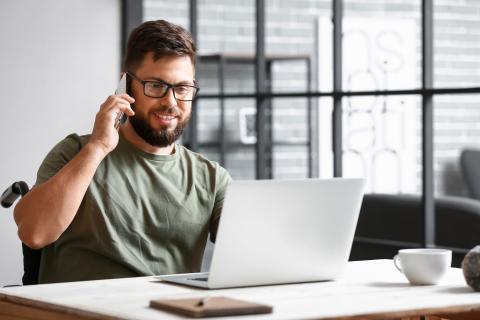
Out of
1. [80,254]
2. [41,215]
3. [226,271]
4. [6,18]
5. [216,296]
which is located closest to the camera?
[216,296]

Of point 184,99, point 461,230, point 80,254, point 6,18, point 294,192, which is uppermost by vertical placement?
point 6,18

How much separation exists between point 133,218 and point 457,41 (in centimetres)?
623

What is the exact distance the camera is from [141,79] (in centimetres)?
258

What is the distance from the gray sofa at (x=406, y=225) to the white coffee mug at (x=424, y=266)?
2132mm

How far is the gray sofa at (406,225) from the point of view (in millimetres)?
4379

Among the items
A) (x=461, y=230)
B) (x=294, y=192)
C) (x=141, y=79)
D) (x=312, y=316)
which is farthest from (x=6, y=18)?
(x=312, y=316)

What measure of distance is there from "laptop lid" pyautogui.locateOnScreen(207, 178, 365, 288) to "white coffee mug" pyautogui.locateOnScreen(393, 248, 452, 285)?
143mm

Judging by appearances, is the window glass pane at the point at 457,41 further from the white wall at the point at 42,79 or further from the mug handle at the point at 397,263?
the mug handle at the point at 397,263

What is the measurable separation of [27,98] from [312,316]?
117 inches

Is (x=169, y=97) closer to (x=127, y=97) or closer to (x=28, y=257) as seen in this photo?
(x=127, y=97)

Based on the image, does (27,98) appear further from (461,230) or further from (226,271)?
(226,271)

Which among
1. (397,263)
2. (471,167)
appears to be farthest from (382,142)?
(397,263)

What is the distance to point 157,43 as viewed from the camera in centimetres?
261

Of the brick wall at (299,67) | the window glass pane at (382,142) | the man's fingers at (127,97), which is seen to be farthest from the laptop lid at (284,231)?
the brick wall at (299,67)
